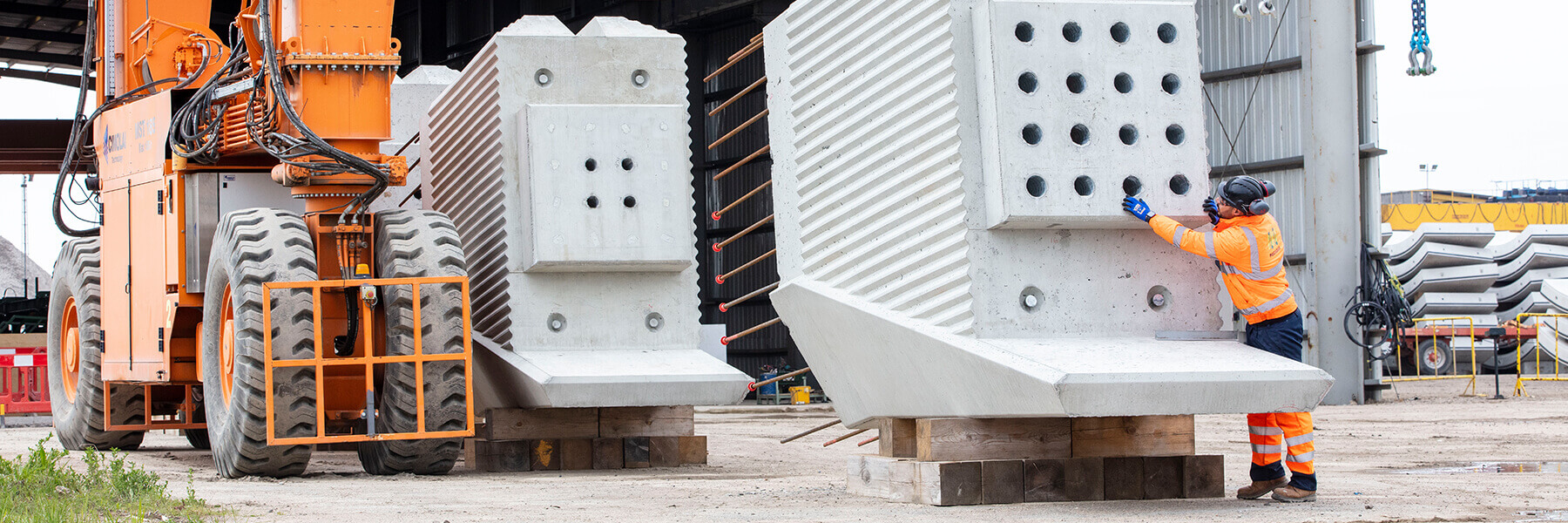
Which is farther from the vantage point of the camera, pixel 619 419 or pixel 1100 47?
pixel 619 419

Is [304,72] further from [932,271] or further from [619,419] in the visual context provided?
[932,271]

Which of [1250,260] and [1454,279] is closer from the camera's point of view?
[1250,260]

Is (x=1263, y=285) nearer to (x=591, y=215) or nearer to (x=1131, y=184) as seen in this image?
(x=1131, y=184)

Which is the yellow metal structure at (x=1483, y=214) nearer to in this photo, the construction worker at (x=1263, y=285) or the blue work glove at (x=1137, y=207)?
the construction worker at (x=1263, y=285)

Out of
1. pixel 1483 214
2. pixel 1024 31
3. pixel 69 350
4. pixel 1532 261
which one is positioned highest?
pixel 1483 214

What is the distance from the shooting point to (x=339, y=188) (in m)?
10.2

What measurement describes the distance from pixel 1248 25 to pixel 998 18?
15388 millimetres

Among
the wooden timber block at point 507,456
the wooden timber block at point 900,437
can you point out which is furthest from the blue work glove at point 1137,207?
the wooden timber block at point 507,456

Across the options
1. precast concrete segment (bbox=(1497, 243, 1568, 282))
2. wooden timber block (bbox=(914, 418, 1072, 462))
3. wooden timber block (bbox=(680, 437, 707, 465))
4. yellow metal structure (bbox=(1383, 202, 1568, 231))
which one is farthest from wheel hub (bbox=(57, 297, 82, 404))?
yellow metal structure (bbox=(1383, 202, 1568, 231))

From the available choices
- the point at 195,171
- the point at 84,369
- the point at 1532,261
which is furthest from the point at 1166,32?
the point at 1532,261

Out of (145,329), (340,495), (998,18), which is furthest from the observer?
(145,329)

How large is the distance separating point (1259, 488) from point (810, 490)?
2.37 m

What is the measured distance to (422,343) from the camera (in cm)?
948

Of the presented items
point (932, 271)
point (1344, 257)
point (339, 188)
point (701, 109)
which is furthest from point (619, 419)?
point (701, 109)
